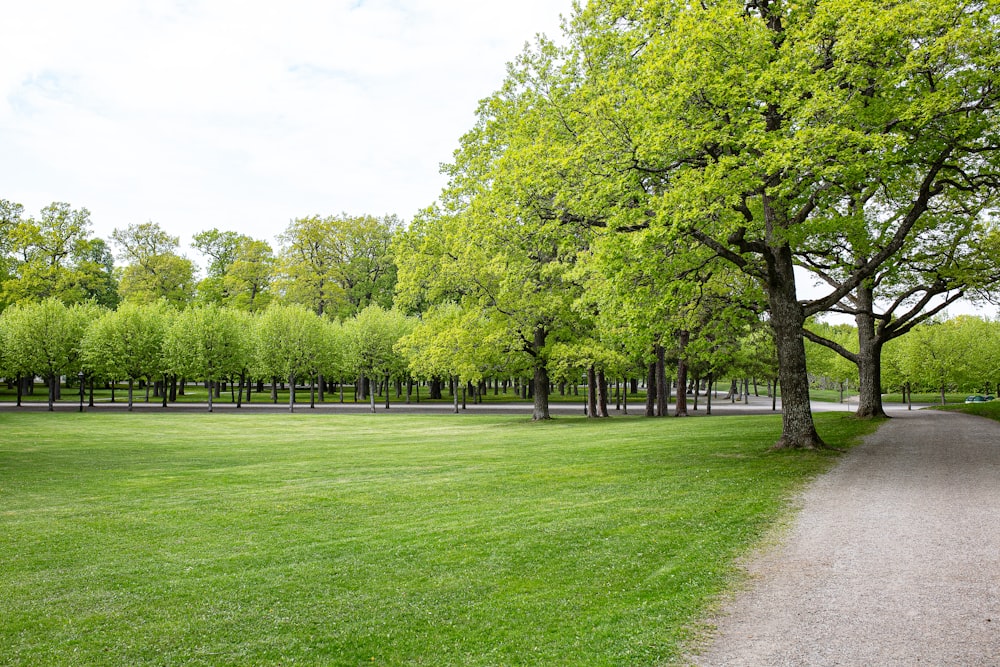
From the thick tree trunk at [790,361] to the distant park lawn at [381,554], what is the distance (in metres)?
0.87

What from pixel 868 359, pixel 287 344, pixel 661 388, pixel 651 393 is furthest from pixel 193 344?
pixel 868 359

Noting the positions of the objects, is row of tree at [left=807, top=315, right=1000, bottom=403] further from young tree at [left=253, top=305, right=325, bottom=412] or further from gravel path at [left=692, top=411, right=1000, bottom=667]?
gravel path at [left=692, top=411, right=1000, bottom=667]

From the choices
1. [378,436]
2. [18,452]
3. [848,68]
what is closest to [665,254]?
[848,68]

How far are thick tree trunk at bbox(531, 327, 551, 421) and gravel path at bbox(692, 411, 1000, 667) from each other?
2246 cm

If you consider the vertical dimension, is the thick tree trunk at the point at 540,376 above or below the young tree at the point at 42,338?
below

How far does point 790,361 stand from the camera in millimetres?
17734

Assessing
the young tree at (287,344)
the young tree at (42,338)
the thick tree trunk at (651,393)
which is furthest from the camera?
the young tree at (287,344)

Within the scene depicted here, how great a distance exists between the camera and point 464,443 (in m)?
23.7

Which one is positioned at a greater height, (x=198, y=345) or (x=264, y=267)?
(x=264, y=267)

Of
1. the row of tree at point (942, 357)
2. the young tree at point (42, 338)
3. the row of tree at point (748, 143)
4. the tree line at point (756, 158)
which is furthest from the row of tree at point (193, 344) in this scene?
the row of tree at point (942, 357)

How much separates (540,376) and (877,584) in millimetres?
29454

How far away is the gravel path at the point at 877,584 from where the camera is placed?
5348mm

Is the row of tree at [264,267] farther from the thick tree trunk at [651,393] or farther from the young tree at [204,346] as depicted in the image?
the thick tree trunk at [651,393]

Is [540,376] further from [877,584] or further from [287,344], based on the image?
[877,584]
